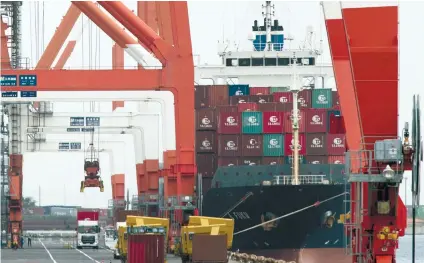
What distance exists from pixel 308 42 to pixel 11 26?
54.5 feet

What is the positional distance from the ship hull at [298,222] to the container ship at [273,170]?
1.5 inches

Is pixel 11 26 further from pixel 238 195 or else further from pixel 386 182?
pixel 386 182

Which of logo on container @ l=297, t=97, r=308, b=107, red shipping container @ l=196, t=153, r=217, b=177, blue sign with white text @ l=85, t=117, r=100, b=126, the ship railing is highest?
logo on container @ l=297, t=97, r=308, b=107

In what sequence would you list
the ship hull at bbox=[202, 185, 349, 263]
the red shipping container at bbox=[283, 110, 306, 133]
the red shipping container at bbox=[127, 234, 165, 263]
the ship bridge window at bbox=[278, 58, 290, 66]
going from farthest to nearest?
the ship bridge window at bbox=[278, 58, 290, 66] < the red shipping container at bbox=[283, 110, 306, 133] < the ship hull at bbox=[202, 185, 349, 263] < the red shipping container at bbox=[127, 234, 165, 263]

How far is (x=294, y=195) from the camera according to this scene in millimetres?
48312

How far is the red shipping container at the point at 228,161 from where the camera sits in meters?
53.3

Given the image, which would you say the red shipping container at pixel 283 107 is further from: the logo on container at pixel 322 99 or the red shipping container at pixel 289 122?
the logo on container at pixel 322 99

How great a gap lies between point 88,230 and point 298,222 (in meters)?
34.6

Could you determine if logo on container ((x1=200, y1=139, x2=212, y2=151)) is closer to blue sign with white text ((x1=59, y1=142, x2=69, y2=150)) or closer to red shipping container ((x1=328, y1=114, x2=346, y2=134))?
red shipping container ((x1=328, y1=114, x2=346, y2=134))

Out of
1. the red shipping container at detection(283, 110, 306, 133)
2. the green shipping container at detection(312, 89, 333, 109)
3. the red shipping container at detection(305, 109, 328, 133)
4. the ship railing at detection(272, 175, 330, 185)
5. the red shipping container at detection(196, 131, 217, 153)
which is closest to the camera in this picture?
the ship railing at detection(272, 175, 330, 185)

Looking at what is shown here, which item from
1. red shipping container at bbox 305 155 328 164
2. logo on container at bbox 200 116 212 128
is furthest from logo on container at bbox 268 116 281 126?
logo on container at bbox 200 116 212 128

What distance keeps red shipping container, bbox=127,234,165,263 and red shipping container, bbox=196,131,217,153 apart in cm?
1861

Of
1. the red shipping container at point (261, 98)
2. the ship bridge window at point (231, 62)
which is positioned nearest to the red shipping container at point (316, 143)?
the red shipping container at point (261, 98)

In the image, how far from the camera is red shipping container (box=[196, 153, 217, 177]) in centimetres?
5778
